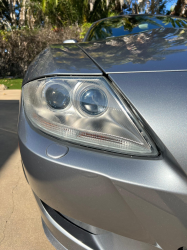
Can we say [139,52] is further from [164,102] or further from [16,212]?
[16,212]

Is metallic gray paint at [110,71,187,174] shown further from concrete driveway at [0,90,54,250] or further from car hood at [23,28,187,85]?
concrete driveway at [0,90,54,250]

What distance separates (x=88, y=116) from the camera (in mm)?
850

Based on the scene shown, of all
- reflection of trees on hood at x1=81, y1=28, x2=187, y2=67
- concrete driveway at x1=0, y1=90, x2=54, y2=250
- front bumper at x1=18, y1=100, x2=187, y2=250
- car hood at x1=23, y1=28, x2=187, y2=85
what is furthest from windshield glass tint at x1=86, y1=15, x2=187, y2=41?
front bumper at x1=18, y1=100, x2=187, y2=250

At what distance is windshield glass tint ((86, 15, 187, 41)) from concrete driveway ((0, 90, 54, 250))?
166 cm

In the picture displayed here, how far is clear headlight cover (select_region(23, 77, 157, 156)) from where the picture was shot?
0.79 m

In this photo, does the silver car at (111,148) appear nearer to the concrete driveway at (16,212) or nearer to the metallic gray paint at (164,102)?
the metallic gray paint at (164,102)

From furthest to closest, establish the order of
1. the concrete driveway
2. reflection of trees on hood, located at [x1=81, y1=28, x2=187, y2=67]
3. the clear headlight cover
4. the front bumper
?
the concrete driveway
reflection of trees on hood, located at [x1=81, y1=28, x2=187, y2=67]
the clear headlight cover
the front bumper

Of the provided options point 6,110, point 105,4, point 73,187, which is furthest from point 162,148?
point 105,4

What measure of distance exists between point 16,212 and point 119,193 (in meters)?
1.11

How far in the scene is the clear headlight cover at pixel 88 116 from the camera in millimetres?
790

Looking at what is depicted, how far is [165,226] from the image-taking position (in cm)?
70

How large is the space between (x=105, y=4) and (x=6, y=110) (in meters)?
14.6

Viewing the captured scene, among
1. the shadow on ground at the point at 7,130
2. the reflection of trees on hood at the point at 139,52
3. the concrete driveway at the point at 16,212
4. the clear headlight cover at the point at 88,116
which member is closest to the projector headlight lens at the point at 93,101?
the clear headlight cover at the point at 88,116

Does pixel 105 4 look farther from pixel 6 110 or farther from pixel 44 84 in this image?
pixel 44 84
